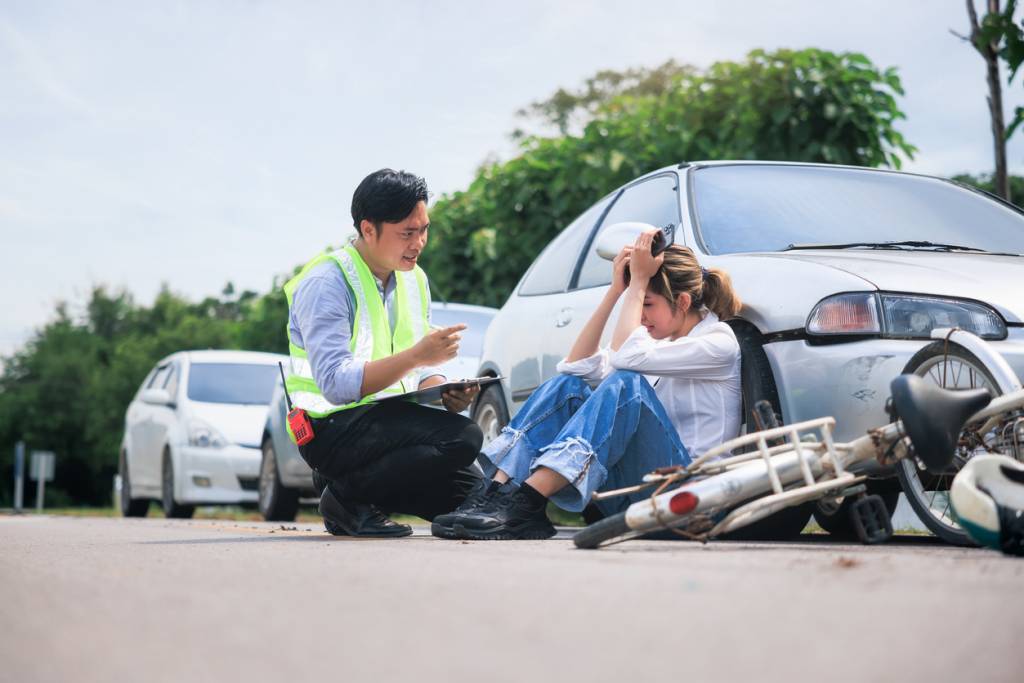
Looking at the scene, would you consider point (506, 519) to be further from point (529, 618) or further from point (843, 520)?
point (529, 618)

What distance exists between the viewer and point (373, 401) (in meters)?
5.65

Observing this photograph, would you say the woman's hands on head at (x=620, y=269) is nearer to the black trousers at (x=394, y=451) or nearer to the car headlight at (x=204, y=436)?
the black trousers at (x=394, y=451)

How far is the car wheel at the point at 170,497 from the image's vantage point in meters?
13.1

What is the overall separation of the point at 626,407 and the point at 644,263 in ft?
2.03

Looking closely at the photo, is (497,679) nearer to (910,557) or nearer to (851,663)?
(851,663)

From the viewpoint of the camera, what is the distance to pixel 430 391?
18.0ft

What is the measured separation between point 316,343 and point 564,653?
10.6 ft

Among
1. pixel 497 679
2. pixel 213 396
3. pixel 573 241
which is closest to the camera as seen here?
pixel 497 679

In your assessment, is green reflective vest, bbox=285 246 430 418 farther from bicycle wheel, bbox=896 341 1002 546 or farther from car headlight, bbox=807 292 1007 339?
bicycle wheel, bbox=896 341 1002 546

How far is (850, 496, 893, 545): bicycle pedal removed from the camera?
443 cm

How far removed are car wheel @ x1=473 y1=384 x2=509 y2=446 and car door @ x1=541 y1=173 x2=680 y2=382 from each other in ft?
1.77

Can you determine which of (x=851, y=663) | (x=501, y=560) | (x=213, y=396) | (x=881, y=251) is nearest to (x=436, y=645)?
(x=851, y=663)

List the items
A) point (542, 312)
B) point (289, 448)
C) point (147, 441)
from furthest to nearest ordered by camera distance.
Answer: point (147, 441) < point (289, 448) < point (542, 312)

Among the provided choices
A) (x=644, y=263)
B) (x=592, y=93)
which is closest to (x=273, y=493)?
(x=644, y=263)
